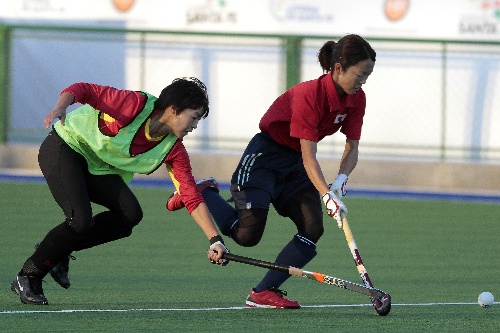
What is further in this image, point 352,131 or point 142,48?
point 142,48

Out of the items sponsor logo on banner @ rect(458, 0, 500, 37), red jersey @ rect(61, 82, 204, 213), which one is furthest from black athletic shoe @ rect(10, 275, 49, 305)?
sponsor logo on banner @ rect(458, 0, 500, 37)

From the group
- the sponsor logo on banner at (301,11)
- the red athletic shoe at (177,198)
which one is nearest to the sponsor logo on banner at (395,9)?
the sponsor logo on banner at (301,11)

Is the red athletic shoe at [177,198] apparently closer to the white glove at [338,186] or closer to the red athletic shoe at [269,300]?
the red athletic shoe at [269,300]

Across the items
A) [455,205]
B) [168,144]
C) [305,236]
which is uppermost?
[168,144]

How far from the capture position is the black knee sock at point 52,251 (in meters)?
6.59

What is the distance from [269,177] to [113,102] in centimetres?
102

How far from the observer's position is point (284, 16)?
1573cm

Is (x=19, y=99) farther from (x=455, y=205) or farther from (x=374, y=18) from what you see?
(x=455, y=205)

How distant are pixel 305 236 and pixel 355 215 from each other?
196 inches

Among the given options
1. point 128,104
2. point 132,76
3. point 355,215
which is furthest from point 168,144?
point 132,76

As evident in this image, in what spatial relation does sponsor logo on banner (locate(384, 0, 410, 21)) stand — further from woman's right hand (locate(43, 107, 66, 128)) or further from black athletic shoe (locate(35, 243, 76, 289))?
woman's right hand (locate(43, 107, 66, 128))

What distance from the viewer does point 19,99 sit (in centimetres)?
1578

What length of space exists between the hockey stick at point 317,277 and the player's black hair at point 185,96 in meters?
0.72

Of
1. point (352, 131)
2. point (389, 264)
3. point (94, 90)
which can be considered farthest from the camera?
point (389, 264)
